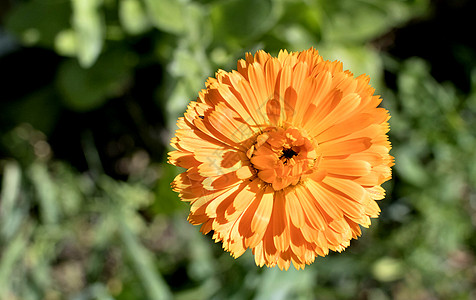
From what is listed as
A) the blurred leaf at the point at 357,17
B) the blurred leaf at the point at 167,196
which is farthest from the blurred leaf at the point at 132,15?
the blurred leaf at the point at 357,17

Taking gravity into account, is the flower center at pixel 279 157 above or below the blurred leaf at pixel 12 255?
above

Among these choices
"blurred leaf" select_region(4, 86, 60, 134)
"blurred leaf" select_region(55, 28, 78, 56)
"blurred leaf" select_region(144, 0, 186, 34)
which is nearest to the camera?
"blurred leaf" select_region(144, 0, 186, 34)

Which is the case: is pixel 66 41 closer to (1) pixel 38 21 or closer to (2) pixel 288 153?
(1) pixel 38 21

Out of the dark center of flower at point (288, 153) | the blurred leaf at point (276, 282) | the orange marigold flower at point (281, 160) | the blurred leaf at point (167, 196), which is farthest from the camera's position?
the blurred leaf at point (167, 196)

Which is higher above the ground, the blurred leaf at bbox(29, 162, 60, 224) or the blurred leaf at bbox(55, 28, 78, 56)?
the blurred leaf at bbox(55, 28, 78, 56)

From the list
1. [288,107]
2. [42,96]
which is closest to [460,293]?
[288,107]

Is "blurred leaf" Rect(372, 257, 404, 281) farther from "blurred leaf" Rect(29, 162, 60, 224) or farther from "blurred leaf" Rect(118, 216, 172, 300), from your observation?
"blurred leaf" Rect(29, 162, 60, 224)

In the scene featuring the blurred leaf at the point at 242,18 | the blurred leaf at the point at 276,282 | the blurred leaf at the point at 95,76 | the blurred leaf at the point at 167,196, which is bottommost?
the blurred leaf at the point at 276,282

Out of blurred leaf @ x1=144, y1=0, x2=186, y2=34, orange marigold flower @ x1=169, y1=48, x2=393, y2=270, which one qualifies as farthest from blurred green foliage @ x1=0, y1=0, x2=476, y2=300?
orange marigold flower @ x1=169, y1=48, x2=393, y2=270

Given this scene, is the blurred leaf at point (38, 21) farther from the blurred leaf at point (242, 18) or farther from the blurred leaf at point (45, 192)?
the blurred leaf at point (242, 18)
